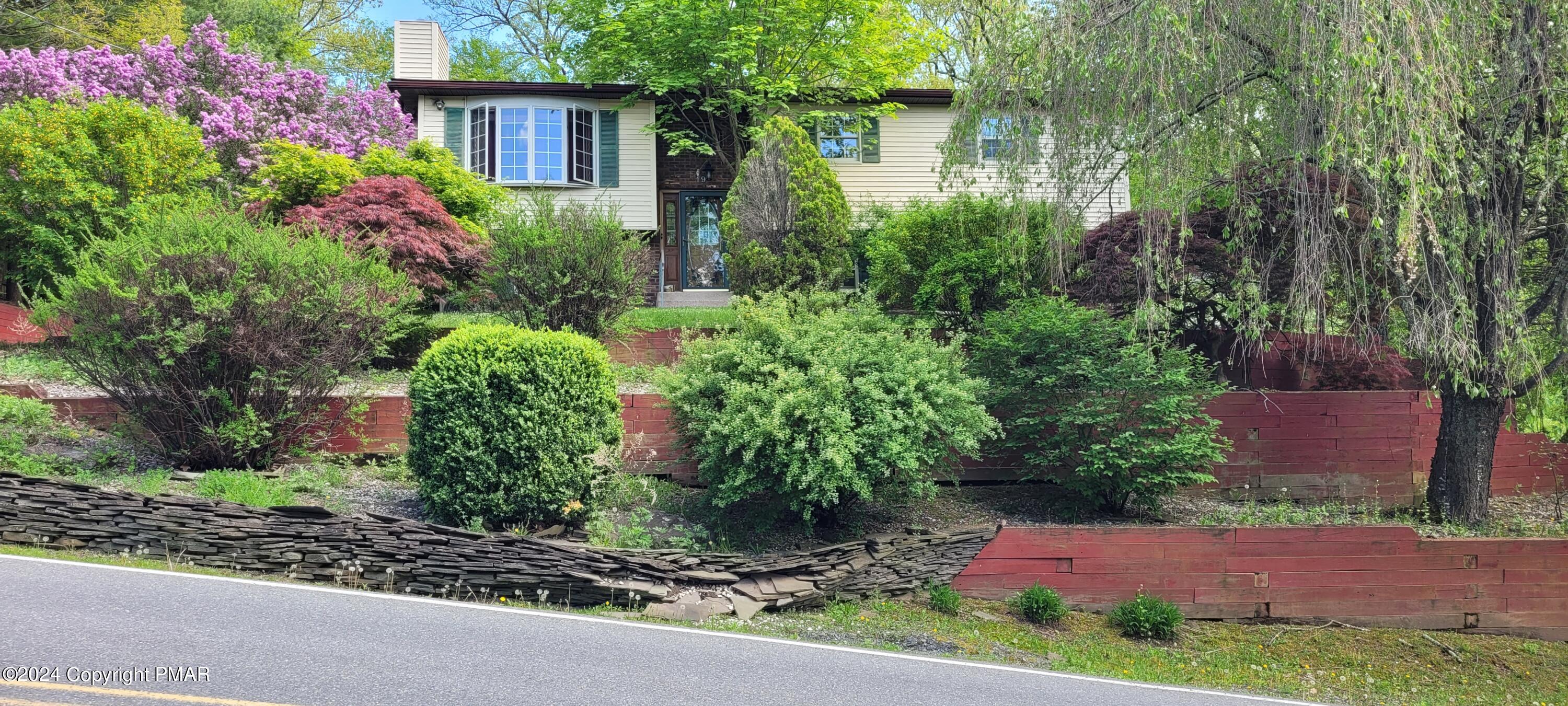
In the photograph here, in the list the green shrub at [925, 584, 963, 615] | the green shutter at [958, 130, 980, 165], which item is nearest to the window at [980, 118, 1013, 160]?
the green shutter at [958, 130, 980, 165]

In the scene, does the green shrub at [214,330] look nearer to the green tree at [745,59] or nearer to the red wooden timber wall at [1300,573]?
the red wooden timber wall at [1300,573]

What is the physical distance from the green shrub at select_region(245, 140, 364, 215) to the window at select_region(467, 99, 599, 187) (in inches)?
231

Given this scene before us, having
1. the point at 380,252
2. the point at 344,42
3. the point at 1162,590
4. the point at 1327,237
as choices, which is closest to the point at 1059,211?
the point at 1327,237

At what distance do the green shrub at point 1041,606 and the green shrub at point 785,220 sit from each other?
20.1 feet

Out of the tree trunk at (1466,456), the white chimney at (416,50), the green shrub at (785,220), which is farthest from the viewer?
the white chimney at (416,50)

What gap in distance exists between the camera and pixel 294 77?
61.5ft

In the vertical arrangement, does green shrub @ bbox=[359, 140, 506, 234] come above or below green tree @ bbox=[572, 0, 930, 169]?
below

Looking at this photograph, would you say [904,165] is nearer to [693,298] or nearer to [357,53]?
[693,298]

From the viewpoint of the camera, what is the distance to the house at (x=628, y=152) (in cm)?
1947

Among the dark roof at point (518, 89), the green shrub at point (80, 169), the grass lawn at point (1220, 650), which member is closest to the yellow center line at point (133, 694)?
the grass lawn at point (1220, 650)

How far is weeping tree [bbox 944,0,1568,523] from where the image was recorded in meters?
7.45

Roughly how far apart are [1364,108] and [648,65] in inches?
576

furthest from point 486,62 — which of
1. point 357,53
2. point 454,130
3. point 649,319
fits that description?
point 649,319

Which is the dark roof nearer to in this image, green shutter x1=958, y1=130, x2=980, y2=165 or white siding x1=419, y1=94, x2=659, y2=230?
white siding x1=419, y1=94, x2=659, y2=230
